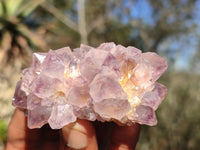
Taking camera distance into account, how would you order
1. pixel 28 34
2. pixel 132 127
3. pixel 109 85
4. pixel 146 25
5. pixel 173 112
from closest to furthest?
pixel 109 85 → pixel 132 127 → pixel 173 112 → pixel 28 34 → pixel 146 25

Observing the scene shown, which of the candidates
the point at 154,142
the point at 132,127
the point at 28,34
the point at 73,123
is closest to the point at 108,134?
the point at 132,127

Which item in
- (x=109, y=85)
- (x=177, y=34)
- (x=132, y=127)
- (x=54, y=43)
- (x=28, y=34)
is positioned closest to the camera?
(x=109, y=85)

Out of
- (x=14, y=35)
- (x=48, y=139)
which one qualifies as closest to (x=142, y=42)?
(x=14, y=35)

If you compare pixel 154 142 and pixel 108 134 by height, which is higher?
pixel 108 134

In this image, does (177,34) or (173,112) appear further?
(177,34)

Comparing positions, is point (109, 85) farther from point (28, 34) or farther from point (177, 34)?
point (177, 34)

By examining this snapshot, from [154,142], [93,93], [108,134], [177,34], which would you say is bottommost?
[154,142]

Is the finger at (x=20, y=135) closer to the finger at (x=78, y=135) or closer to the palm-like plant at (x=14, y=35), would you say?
the finger at (x=78, y=135)

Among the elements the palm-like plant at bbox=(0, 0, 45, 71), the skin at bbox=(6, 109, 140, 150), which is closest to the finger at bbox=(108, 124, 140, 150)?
the skin at bbox=(6, 109, 140, 150)

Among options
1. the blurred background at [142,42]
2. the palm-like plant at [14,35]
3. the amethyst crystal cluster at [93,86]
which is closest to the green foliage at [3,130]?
the blurred background at [142,42]
